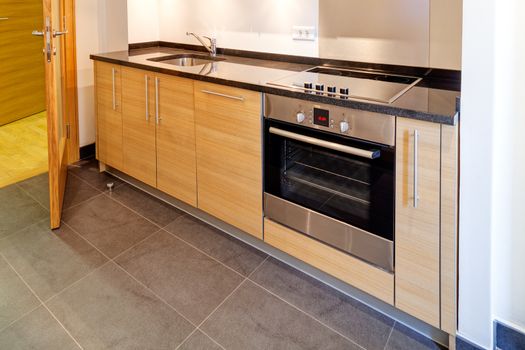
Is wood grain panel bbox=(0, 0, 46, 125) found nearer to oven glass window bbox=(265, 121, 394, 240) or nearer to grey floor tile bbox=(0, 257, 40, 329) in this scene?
grey floor tile bbox=(0, 257, 40, 329)

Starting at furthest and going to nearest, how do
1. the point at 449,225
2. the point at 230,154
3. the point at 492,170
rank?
the point at 230,154, the point at 449,225, the point at 492,170

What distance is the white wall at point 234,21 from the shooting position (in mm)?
2443

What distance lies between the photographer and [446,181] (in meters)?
1.44

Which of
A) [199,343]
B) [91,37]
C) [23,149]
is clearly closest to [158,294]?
[199,343]

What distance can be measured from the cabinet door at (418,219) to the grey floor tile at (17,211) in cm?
219

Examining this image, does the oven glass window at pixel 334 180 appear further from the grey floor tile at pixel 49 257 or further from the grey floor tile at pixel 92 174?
the grey floor tile at pixel 92 174

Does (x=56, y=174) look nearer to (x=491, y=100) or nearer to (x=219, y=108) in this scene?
(x=219, y=108)

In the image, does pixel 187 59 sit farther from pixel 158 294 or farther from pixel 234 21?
pixel 158 294

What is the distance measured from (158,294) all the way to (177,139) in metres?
0.94

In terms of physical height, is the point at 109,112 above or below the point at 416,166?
above

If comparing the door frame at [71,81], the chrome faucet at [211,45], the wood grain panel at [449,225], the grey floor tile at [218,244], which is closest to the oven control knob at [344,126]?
the wood grain panel at [449,225]

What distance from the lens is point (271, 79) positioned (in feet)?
6.73

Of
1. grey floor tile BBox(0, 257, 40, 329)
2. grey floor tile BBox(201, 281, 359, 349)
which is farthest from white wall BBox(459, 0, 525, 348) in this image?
grey floor tile BBox(0, 257, 40, 329)

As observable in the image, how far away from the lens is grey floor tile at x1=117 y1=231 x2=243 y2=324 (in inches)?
73.9
